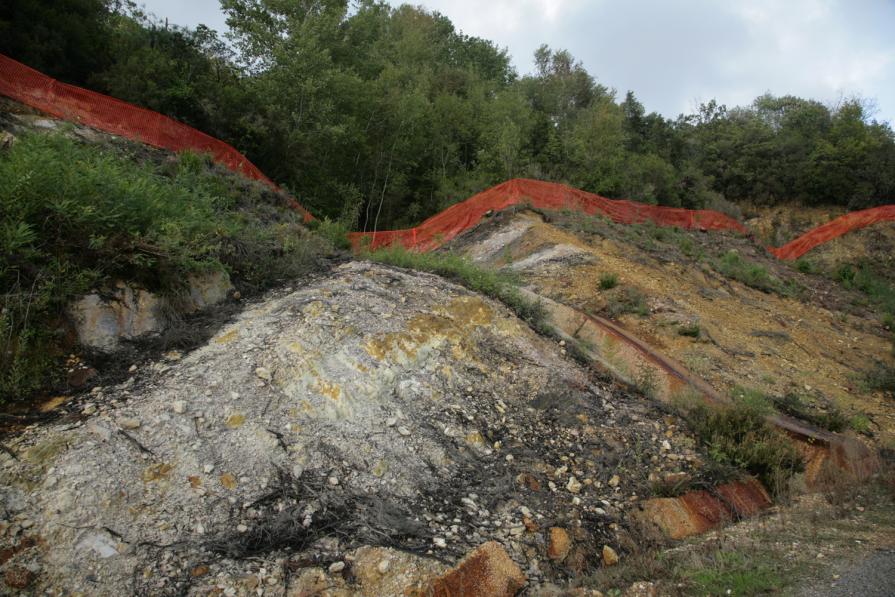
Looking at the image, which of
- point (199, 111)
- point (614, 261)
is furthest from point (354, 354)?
point (199, 111)

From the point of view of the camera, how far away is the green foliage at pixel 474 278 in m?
6.77

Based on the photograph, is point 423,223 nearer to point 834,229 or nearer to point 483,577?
point 483,577

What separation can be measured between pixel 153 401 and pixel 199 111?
9.69 m

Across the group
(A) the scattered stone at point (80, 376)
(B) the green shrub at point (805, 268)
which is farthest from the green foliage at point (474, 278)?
(B) the green shrub at point (805, 268)

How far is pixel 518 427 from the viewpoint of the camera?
4.94 m

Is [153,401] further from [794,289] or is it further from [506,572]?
[794,289]

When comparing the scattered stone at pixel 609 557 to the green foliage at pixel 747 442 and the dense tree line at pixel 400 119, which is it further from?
the dense tree line at pixel 400 119

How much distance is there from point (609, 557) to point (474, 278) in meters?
3.87

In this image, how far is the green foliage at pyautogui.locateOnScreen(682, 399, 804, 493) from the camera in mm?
4953

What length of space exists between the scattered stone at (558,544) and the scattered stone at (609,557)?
24 centimetres

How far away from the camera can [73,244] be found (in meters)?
4.45

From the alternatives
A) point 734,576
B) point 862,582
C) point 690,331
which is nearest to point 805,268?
point 690,331

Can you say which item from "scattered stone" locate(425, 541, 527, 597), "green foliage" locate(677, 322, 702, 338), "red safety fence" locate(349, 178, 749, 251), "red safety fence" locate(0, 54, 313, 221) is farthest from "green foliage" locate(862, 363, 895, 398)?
"red safety fence" locate(0, 54, 313, 221)

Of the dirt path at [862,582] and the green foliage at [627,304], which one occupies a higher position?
the green foliage at [627,304]
